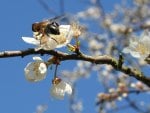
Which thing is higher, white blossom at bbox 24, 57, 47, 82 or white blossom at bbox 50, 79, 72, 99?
white blossom at bbox 24, 57, 47, 82

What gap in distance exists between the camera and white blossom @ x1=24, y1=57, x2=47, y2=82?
1879mm

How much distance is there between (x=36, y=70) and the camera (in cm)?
188

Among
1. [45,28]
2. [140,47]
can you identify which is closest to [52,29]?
[45,28]

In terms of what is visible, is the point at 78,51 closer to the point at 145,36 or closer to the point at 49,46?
the point at 49,46

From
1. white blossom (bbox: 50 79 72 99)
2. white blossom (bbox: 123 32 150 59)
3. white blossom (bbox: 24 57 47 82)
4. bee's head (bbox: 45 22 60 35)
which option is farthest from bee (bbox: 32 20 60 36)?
white blossom (bbox: 123 32 150 59)

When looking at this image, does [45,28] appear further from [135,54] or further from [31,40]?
[135,54]

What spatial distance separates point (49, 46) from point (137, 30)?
15.6 feet

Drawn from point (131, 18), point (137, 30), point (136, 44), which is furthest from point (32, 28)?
point (131, 18)

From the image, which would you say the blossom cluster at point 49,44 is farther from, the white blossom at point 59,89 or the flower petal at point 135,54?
the flower petal at point 135,54

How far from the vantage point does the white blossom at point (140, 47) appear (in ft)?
6.78

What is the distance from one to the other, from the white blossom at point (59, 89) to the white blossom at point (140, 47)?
31cm

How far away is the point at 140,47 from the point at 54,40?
442 millimetres

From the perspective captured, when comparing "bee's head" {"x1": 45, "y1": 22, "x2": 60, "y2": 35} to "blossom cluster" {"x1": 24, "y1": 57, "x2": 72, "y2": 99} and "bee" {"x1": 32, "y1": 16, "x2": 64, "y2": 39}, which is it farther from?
"blossom cluster" {"x1": 24, "y1": 57, "x2": 72, "y2": 99}

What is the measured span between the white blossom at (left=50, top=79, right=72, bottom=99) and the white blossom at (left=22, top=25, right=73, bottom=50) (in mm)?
190
